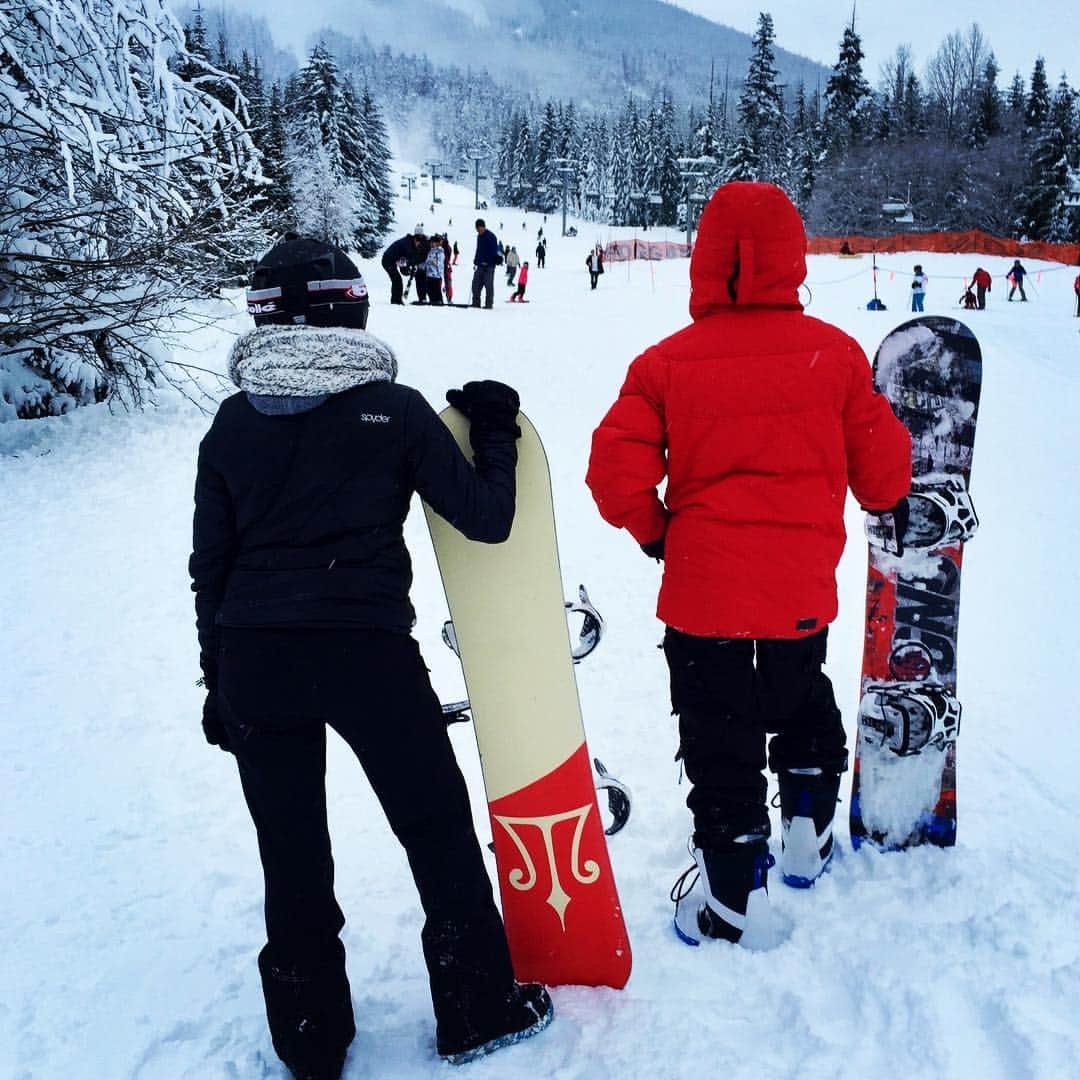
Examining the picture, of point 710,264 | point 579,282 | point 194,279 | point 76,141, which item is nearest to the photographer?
point 710,264

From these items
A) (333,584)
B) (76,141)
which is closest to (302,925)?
(333,584)

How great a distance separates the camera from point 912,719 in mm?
2551

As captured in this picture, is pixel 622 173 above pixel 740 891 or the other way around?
above

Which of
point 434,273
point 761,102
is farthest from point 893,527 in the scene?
point 761,102

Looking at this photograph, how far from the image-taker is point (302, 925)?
179 cm

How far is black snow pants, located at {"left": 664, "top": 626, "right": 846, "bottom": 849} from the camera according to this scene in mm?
2094

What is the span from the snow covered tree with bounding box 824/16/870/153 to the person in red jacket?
2456 inches

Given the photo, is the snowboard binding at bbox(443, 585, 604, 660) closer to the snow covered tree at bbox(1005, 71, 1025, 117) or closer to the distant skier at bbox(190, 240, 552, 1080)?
the distant skier at bbox(190, 240, 552, 1080)

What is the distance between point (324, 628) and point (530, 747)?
69cm

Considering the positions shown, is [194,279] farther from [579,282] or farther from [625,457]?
[579,282]

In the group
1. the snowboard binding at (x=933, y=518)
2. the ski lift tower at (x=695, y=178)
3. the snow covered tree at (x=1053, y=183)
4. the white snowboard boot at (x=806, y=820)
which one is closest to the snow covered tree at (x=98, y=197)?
the snowboard binding at (x=933, y=518)

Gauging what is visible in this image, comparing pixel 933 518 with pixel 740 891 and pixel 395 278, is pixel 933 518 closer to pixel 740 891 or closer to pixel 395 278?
pixel 740 891

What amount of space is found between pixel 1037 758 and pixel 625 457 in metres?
2.25

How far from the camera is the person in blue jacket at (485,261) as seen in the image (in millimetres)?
15172
